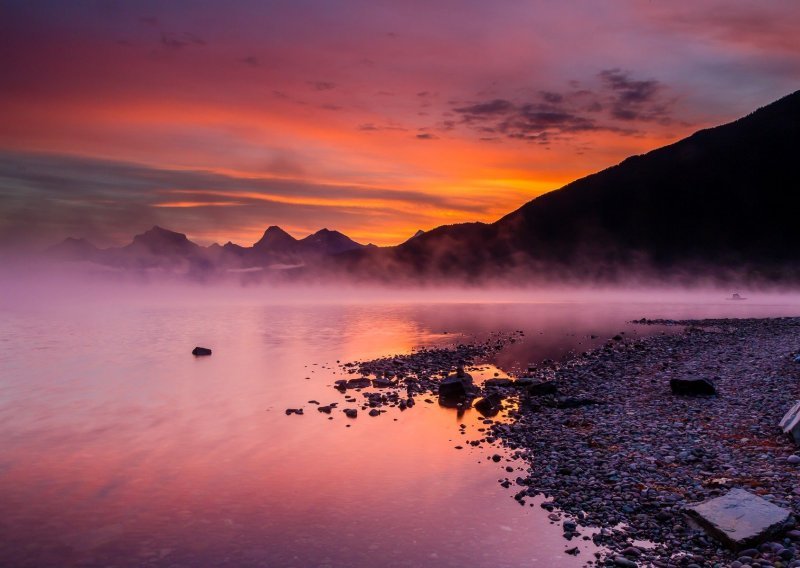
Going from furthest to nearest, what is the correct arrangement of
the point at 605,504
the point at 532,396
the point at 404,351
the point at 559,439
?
1. the point at 404,351
2. the point at 532,396
3. the point at 559,439
4. the point at 605,504

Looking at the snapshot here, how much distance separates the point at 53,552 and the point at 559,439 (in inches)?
592

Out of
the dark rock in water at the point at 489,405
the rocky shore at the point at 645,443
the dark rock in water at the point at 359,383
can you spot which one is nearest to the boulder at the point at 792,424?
the rocky shore at the point at 645,443

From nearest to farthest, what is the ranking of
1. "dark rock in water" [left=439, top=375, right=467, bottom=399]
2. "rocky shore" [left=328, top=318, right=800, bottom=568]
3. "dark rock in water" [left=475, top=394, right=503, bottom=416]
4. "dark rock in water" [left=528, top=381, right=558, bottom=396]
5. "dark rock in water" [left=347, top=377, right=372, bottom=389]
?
"rocky shore" [left=328, top=318, right=800, bottom=568], "dark rock in water" [left=475, top=394, right=503, bottom=416], "dark rock in water" [left=528, top=381, right=558, bottom=396], "dark rock in water" [left=439, top=375, right=467, bottom=399], "dark rock in water" [left=347, top=377, right=372, bottom=389]

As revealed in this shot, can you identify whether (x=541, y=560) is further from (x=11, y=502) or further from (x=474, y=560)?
(x=11, y=502)

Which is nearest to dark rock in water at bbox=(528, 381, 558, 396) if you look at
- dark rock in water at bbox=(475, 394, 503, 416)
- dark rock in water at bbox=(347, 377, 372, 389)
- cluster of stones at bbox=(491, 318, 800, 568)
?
cluster of stones at bbox=(491, 318, 800, 568)

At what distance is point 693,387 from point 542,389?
637 cm

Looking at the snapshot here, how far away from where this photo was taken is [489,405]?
2483 centimetres

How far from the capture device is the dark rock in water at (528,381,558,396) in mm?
26062

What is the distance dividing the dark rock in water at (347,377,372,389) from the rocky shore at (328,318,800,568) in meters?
0.40

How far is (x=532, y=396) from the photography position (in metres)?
26.1

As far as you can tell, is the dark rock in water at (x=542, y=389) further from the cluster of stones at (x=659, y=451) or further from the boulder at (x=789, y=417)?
the boulder at (x=789, y=417)

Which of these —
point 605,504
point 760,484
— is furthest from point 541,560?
point 760,484

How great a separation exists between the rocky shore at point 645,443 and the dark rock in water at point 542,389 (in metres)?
0.05

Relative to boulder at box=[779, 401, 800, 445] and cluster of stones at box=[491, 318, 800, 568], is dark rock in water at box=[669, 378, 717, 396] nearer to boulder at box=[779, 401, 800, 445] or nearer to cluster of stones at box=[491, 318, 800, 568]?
cluster of stones at box=[491, 318, 800, 568]
